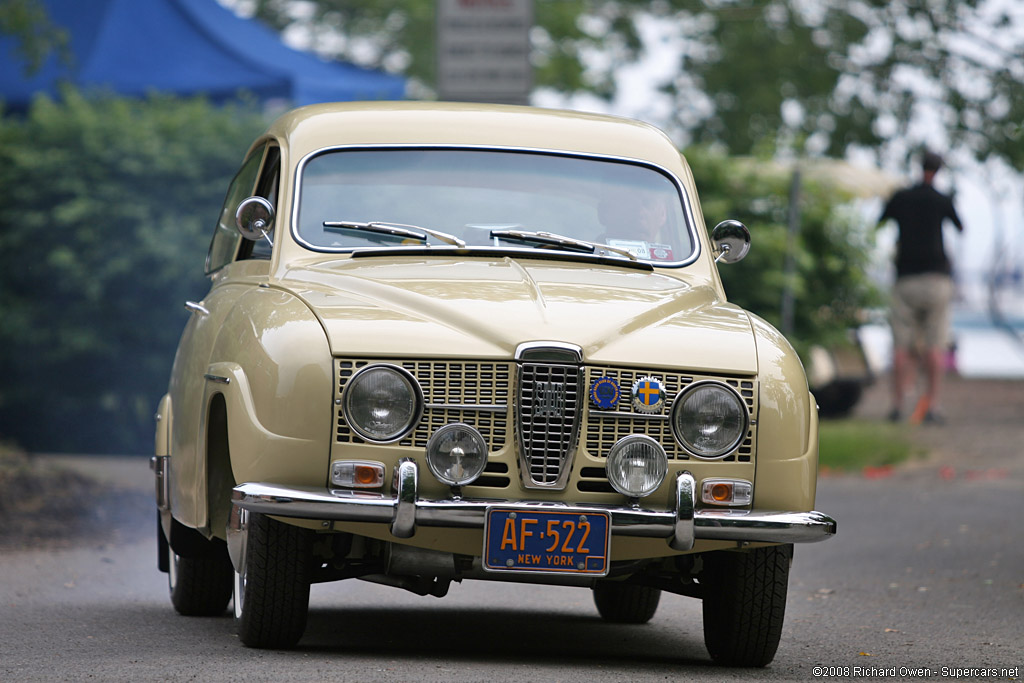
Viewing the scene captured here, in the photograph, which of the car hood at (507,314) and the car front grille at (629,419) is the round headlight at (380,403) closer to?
the car hood at (507,314)

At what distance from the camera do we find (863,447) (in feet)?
44.6

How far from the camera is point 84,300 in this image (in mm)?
13094

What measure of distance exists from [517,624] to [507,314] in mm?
1951

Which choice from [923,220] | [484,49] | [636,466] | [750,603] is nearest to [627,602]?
[750,603]

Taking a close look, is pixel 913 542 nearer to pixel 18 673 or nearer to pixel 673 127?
pixel 18 673

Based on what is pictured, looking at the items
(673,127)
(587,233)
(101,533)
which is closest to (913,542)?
(587,233)

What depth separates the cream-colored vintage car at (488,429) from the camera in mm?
4852

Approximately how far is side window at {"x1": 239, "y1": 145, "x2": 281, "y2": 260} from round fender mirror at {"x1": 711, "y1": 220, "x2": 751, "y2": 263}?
1.76 m

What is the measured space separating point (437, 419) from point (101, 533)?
15.9 ft

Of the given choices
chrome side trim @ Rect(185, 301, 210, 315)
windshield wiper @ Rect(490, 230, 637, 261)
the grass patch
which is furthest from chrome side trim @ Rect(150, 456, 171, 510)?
the grass patch

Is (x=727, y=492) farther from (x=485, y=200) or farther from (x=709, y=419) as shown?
(x=485, y=200)

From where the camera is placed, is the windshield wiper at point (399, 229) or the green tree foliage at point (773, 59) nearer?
the windshield wiper at point (399, 229)

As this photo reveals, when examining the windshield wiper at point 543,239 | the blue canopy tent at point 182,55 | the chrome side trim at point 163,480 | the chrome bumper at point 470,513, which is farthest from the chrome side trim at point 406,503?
the blue canopy tent at point 182,55

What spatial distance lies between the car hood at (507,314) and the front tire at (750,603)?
69 cm
